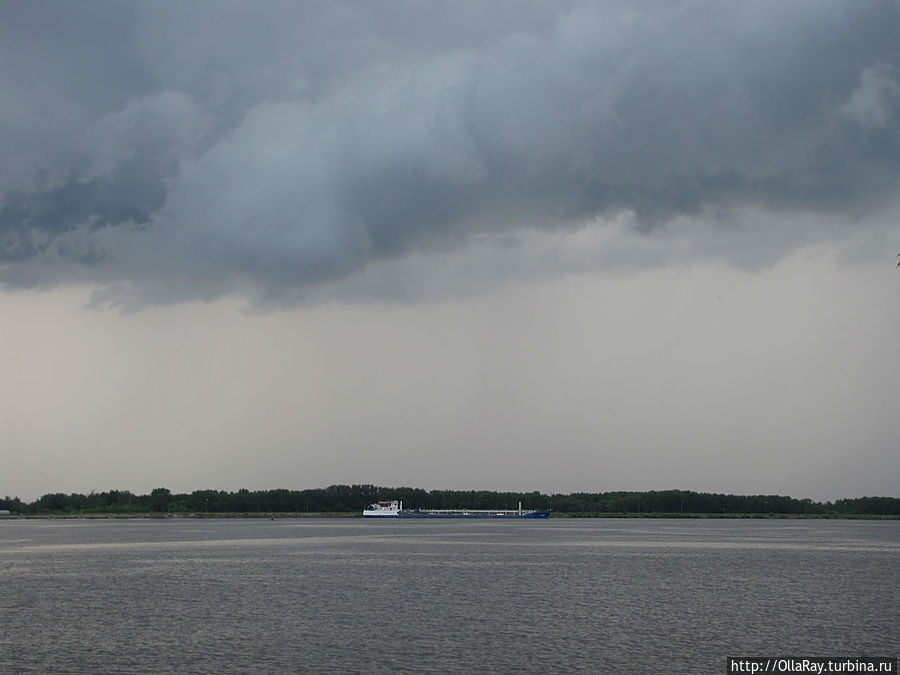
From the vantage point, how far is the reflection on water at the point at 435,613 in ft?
145

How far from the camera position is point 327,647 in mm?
46812

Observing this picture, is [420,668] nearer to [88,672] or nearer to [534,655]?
[534,655]

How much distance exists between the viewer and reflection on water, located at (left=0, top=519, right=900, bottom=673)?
44156 millimetres

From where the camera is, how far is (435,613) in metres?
59.3

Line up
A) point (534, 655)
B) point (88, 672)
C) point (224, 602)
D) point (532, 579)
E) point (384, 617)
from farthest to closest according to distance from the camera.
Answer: point (532, 579) → point (224, 602) → point (384, 617) → point (534, 655) → point (88, 672)

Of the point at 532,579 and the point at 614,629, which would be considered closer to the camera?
the point at 614,629

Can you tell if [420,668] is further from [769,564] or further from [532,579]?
[769,564]

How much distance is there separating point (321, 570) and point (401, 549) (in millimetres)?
42165

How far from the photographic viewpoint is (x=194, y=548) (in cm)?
13725

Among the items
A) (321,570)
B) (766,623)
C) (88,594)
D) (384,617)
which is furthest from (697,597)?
(88,594)

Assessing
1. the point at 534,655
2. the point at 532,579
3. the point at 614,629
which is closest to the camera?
the point at 534,655

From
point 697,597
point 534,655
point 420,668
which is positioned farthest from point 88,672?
point 697,597

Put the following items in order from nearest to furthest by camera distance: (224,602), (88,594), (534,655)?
1. (534,655)
2. (224,602)
3. (88,594)

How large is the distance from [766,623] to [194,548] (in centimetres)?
10168
